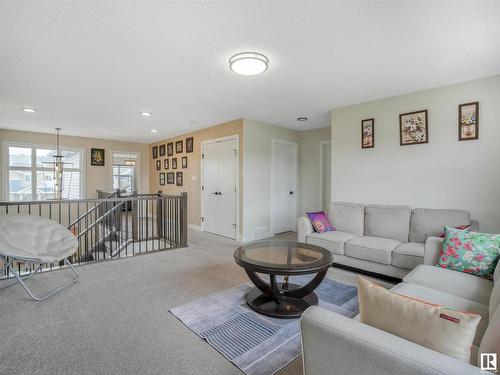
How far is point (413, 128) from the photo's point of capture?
357 cm

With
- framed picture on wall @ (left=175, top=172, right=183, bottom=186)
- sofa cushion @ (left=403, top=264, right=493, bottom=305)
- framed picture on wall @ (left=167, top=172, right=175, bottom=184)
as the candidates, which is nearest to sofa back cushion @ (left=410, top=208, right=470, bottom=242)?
sofa cushion @ (left=403, top=264, right=493, bottom=305)

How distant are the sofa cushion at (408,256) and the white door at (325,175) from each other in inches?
115

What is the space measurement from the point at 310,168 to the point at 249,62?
12.9 ft

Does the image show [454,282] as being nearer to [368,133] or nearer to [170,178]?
[368,133]

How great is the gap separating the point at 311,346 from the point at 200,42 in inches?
93.6

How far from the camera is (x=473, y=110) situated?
3123 mm

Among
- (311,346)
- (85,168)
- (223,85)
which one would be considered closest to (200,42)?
(223,85)

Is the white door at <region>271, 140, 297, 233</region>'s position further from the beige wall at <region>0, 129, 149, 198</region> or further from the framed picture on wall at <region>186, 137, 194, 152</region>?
the beige wall at <region>0, 129, 149, 198</region>

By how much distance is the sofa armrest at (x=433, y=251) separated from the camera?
Answer: 2.46 m

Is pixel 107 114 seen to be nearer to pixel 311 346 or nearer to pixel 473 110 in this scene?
pixel 311 346

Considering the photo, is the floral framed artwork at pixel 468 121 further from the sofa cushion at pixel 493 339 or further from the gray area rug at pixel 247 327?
the sofa cushion at pixel 493 339

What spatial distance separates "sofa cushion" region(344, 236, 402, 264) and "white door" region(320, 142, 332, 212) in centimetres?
251

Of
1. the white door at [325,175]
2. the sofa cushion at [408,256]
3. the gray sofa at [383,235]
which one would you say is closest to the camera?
the sofa cushion at [408,256]

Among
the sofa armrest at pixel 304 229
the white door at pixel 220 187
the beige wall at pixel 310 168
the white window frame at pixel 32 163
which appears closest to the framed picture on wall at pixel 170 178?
the white door at pixel 220 187
